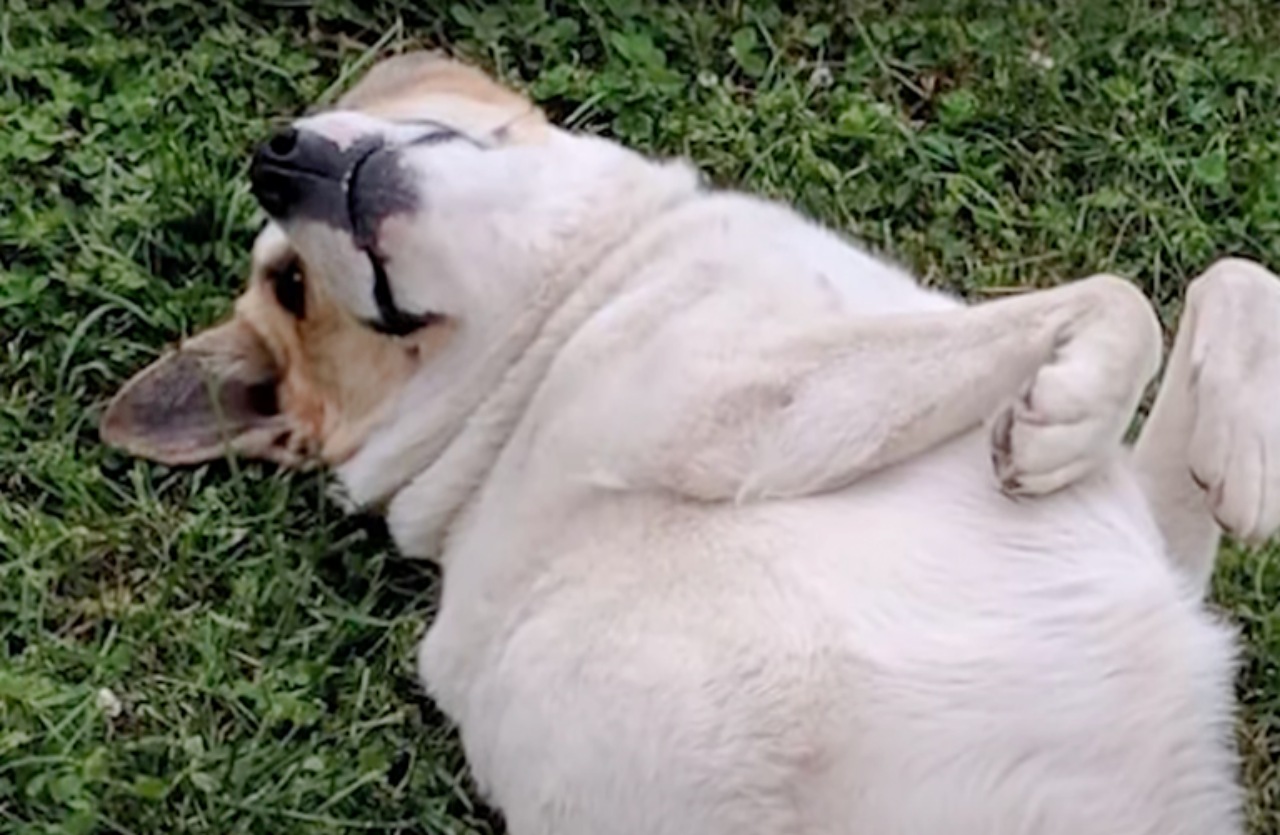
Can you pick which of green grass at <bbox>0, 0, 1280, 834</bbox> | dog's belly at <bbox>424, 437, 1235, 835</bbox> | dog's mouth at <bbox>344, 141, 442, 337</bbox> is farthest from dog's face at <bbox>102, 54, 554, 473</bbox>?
dog's belly at <bbox>424, 437, 1235, 835</bbox>

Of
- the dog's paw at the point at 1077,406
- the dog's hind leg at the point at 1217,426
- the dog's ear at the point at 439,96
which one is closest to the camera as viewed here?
the dog's paw at the point at 1077,406

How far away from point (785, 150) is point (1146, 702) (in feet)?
5.61

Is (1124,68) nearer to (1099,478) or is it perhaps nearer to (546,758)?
(1099,478)

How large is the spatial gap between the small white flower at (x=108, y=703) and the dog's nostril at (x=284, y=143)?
31.8 inches

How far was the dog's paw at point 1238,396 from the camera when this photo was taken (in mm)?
3312

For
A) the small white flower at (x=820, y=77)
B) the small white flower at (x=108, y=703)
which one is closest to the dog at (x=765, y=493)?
the small white flower at (x=108, y=703)

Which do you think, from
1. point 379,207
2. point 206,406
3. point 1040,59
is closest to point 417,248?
point 379,207

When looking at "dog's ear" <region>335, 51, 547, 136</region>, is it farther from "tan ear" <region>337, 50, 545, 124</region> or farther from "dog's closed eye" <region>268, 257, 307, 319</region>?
"dog's closed eye" <region>268, 257, 307, 319</region>

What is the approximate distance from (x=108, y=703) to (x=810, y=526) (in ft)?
3.85

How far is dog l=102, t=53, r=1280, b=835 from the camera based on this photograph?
3.12m

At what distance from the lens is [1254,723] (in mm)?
3947

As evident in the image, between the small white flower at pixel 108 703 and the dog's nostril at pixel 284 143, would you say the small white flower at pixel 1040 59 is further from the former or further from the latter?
the small white flower at pixel 108 703

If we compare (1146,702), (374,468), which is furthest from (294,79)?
(1146,702)

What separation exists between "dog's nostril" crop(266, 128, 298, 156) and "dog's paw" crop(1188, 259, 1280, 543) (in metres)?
1.14
